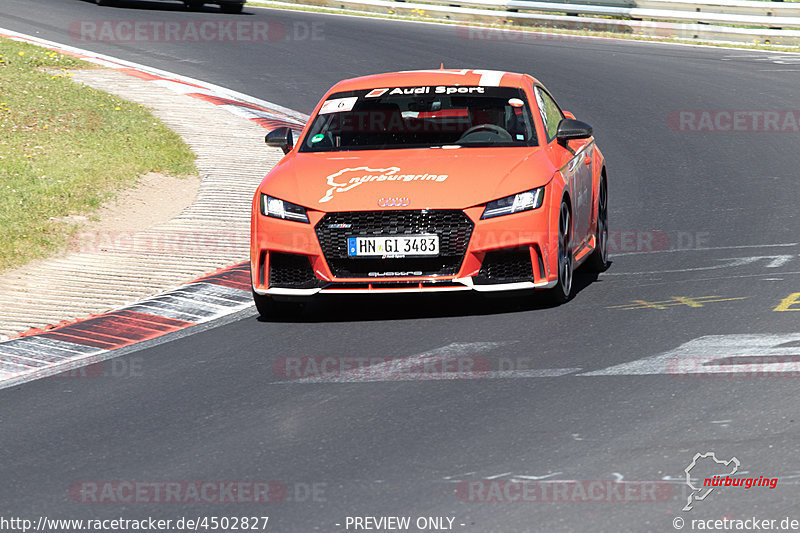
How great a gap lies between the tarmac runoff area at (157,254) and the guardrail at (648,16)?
1541 centimetres

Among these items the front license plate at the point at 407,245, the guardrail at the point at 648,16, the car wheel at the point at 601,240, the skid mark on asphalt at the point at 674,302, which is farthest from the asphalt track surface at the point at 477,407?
the guardrail at the point at 648,16

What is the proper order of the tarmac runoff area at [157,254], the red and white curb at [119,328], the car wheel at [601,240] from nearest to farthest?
the red and white curb at [119,328] → the tarmac runoff area at [157,254] → the car wheel at [601,240]

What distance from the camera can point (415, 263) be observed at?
8484 mm

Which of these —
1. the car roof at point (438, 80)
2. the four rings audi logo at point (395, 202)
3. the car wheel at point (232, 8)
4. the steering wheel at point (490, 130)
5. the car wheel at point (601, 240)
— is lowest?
the car wheel at point (232, 8)

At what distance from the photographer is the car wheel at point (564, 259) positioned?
880cm

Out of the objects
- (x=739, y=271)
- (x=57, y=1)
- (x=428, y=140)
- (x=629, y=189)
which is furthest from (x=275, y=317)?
(x=57, y=1)

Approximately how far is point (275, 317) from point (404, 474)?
3740 mm

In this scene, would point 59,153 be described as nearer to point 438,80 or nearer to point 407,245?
point 438,80

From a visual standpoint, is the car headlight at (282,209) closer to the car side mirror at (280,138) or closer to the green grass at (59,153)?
the car side mirror at (280,138)

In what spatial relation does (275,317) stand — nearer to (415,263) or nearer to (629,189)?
(415,263)

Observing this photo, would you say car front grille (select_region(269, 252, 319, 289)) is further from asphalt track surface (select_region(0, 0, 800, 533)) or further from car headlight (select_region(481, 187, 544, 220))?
car headlight (select_region(481, 187, 544, 220))

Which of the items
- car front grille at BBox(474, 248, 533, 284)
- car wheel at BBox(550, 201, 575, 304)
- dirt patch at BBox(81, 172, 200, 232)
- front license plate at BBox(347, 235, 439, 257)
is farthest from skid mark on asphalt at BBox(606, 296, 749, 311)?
dirt patch at BBox(81, 172, 200, 232)

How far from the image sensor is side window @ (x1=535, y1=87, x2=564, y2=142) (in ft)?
32.7

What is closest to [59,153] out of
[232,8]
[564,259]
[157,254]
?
[157,254]
